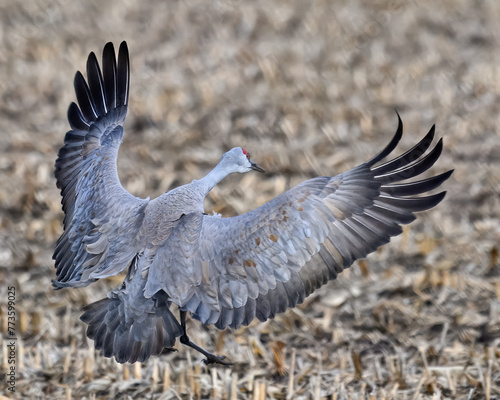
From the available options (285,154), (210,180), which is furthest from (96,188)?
(285,154)

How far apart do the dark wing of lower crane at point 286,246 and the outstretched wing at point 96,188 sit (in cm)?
33

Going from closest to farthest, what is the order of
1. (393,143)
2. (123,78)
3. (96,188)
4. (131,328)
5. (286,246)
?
(393,143), (286,246), (131,328), (96,188), (123,78)

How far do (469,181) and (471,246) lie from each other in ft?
4.86

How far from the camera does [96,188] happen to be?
4965mm

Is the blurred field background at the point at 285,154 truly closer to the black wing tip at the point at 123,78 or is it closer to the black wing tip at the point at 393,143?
the black wing tip at the point at 393,143

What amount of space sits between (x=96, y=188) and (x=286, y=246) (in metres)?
1.27

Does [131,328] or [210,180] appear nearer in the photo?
[131,328]

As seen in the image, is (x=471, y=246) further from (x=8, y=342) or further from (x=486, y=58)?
(x=486, y=58)

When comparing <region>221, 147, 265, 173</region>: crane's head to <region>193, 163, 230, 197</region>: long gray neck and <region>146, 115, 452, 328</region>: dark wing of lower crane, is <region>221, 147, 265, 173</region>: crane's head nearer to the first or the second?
<region>193, 163, 230, 197</region>: long gray neck

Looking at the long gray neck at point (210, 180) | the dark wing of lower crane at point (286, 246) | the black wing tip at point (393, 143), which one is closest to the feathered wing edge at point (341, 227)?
the dark wing of lower crane at point (286, 246)

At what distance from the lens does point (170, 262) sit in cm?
454

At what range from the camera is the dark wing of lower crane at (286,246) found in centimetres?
447

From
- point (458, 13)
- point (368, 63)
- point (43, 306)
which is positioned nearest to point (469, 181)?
point (368, 63)

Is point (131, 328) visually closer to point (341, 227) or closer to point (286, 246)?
point (286, 246)
